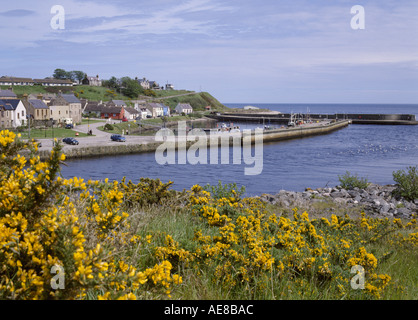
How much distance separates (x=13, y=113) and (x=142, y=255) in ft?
203

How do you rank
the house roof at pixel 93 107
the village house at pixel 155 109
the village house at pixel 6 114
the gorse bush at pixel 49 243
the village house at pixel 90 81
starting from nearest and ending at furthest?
the gorse bush at pixel 49 243
the village house at pixel 6 114
the house roof at pixel 93 107
the village house at pixel 155 109
the village house at pixel 90 81

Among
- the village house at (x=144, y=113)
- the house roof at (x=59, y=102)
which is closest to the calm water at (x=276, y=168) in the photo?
the house roof at (x=59, y=102)

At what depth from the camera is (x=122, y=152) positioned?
4916 cm

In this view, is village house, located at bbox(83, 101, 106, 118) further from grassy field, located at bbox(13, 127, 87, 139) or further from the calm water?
the calm water

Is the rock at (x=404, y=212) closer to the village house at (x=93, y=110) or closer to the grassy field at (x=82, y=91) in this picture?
the village house at (x=93, y=110)

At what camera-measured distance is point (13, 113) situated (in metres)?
57.6

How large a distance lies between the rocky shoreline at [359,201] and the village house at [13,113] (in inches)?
1925

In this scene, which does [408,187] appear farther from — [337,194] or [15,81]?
[15,81]

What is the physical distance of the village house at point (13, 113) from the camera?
2216 inches

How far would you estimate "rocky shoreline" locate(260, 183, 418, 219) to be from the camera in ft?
59.5
